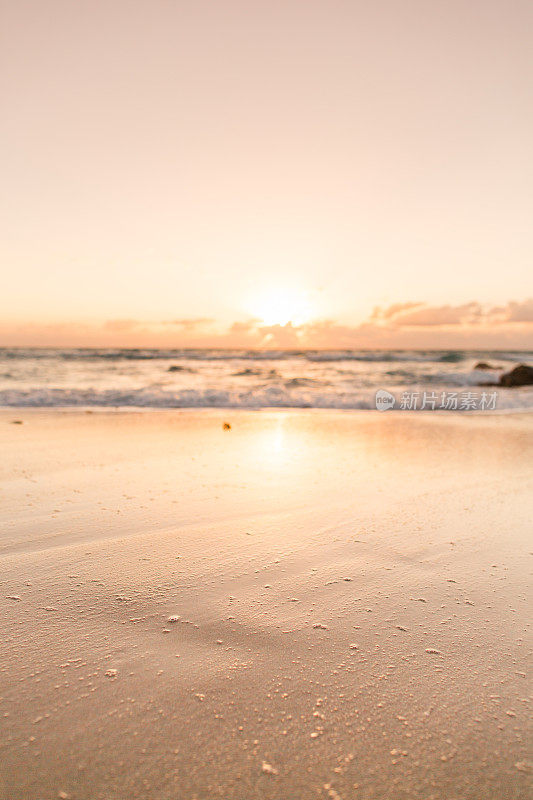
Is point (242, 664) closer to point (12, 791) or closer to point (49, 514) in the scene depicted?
point (12, 791)

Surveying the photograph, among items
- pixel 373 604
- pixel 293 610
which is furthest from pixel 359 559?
pixel 293 610

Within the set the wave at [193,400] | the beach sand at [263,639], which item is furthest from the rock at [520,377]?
the beach sand at [263,639]

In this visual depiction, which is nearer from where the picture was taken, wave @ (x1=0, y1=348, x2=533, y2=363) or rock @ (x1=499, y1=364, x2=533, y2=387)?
rock @ (x1=499, y1=364, x2=533, y2=387)

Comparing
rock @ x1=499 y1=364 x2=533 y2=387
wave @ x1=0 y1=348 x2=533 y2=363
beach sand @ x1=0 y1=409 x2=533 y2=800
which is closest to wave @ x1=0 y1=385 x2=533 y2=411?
rock @ x1=499 y1=364 x2=533 y2=387

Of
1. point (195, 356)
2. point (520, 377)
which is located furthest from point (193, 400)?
point (195, 356)

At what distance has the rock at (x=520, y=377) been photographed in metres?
15.5

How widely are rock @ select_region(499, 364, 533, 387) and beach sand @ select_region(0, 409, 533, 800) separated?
13358 mm

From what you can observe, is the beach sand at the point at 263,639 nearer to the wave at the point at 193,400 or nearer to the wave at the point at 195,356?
the wave at the point at 193,400

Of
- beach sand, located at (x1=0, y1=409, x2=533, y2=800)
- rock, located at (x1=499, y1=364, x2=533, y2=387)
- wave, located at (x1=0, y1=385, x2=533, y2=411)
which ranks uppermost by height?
rock, located at (x1=499, y1=364, x2=533, y2=387)

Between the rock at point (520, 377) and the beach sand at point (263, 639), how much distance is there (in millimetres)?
Answer: 13358

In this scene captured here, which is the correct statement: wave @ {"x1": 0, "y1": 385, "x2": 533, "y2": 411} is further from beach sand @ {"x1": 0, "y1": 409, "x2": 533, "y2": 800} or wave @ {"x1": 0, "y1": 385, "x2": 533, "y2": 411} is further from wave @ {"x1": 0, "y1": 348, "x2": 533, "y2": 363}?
wave @ {"x1": 0, "y1": 348, "x2": 533, "y2": 363}

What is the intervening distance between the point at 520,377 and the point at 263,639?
16219mm

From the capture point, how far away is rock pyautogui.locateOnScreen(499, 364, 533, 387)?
15.5m

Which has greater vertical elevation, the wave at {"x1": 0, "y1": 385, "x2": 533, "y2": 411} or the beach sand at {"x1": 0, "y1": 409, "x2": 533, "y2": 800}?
the beach sand at {"x1": 0, "y1": 409, "x2": 533, "y2": 800}
